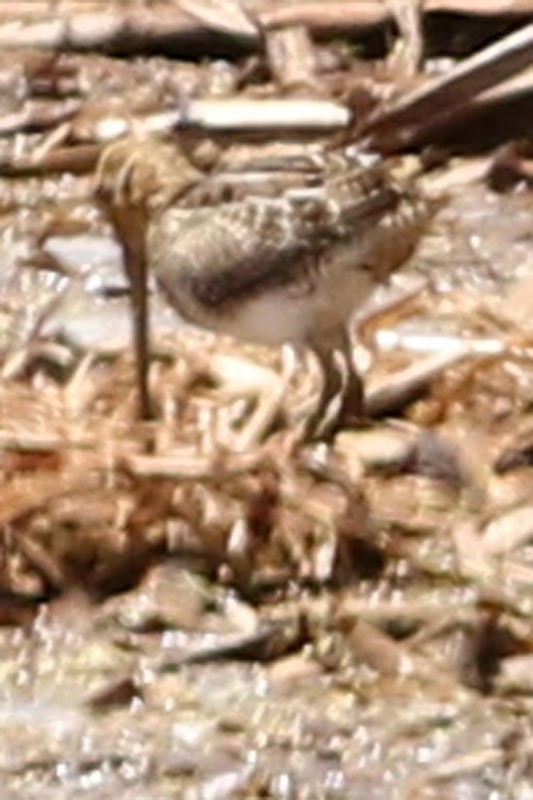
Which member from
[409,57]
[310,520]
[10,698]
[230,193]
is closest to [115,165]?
[230,193]

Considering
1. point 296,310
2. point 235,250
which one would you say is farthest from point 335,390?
point 235,250

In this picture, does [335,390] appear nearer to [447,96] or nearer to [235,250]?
[235,250]

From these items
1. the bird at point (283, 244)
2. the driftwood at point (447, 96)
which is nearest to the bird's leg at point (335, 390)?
the bird at point (283, 244)

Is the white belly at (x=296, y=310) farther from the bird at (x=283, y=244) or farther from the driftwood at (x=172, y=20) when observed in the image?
the driftwood at (x=172, y=20)

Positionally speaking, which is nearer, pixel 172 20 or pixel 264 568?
pixel 264 568

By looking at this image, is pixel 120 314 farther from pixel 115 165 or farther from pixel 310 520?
pixel 310 520

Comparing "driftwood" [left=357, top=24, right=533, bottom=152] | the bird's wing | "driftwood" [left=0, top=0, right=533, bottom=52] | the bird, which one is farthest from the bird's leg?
"driftwood" [left=0, top=0, right=533, bottom=52]

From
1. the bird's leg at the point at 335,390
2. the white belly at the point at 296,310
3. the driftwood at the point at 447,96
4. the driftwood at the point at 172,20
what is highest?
the white belly at the point at 296,310

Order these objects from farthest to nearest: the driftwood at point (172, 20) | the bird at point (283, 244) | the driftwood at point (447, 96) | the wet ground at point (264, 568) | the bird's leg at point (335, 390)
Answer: the driftwood at point (172, 20)
the driftwood at point (447, 96)
the bird's leg at point (335, 390)
the bird at point (283, 244)
the wet ground at point (264, 568)
